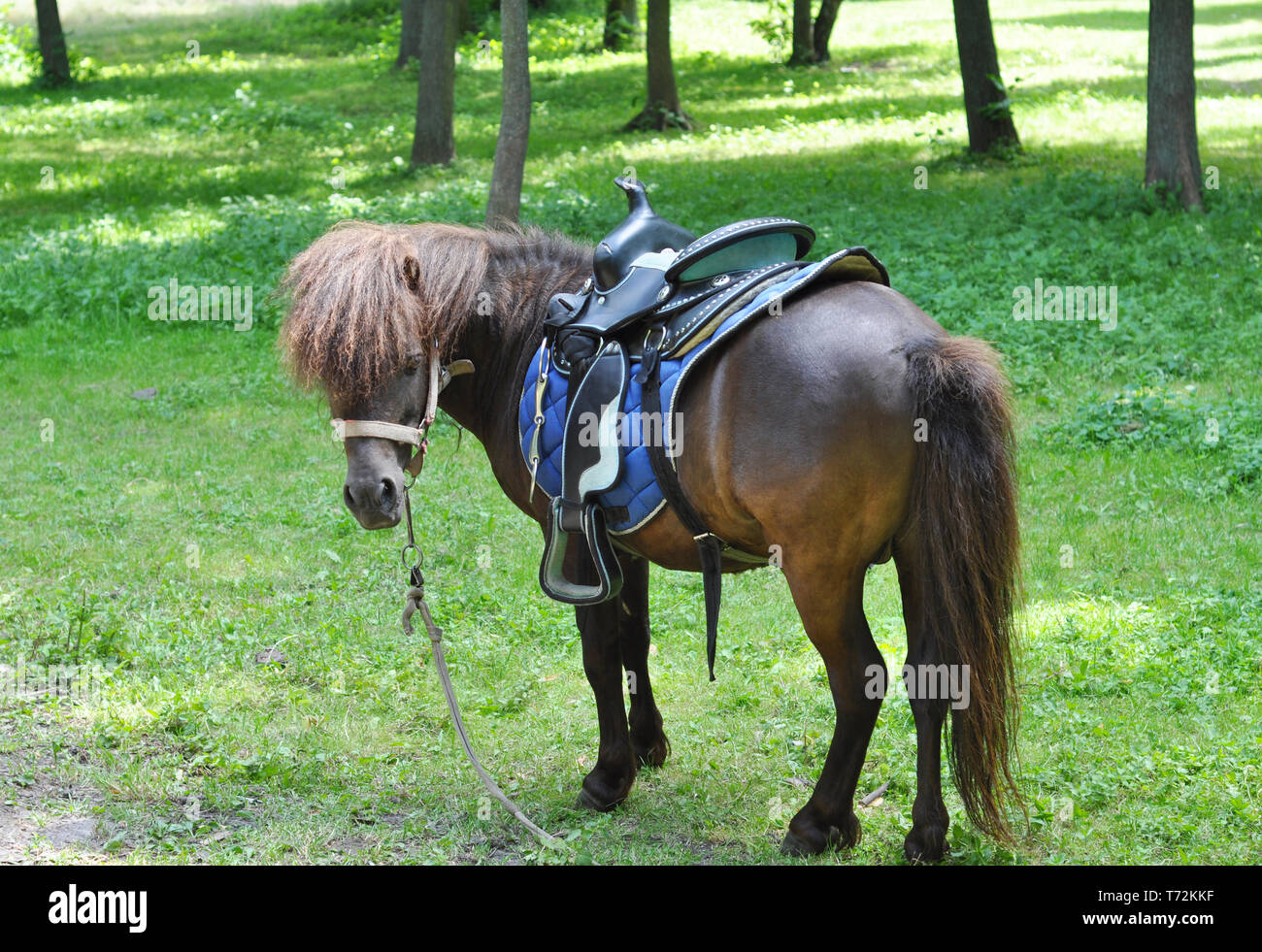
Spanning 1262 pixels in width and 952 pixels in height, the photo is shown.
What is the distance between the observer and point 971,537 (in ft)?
11.2

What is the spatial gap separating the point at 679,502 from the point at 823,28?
21.1 metres

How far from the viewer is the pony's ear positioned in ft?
12.7

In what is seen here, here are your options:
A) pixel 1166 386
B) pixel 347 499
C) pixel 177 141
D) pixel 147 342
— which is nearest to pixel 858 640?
pixel 347 499

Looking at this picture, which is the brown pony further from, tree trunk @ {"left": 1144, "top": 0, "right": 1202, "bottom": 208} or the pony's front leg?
tree trunk @ {"left": 1144, "top": 0, "right": 1202, "bottom": 208}

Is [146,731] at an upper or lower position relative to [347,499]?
lower

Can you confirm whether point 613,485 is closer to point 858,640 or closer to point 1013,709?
point 858,640

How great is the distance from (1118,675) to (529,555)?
10.6ft

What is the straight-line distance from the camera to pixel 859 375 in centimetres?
342

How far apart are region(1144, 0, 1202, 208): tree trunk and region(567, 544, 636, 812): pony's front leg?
9.85 meters

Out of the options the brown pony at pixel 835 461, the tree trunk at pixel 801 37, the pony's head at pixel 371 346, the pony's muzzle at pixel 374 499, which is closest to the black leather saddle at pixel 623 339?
the brown pony at pixel 835 461

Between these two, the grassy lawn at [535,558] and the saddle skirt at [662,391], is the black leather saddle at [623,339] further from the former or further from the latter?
the grassy lawn at [535,558]

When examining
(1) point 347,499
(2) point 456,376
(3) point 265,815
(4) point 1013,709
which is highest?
(2) point 456,376

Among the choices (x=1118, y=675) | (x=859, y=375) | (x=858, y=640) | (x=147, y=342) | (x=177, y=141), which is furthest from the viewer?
(x=177, y=141)

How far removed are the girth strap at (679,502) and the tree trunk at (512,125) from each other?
723cm
